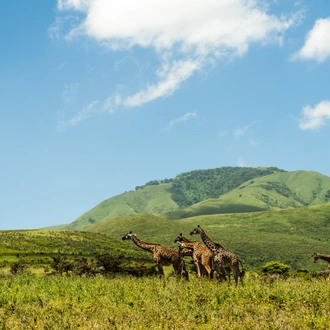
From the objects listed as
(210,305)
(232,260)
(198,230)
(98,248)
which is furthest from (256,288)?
(98,248)

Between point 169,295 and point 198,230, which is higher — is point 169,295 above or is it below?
below

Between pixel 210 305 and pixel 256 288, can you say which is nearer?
pixel 210 305

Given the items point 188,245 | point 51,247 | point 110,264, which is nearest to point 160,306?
point 188,245

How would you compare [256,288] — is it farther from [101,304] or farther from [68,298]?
[68,298]

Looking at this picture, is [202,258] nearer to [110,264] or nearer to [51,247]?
[110,264]

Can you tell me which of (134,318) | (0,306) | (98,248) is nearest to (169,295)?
(134,318)

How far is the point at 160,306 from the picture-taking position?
12.5 metres

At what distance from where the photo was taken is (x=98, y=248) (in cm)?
13388

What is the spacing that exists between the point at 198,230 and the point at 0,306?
1157 cm

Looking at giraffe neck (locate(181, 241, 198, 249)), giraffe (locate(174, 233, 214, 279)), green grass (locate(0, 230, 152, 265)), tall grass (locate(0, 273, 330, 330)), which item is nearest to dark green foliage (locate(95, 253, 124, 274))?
giraffe neck (locate(181, 241, 198, 249))

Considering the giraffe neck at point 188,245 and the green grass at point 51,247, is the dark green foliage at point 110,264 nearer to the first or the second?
the giraffe neck at point 188,245

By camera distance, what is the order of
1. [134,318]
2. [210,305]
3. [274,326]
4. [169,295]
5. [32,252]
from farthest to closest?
1. [32,252]
2. [169,295]
3. [210,305]
4. [134,318]
5. [274,326]

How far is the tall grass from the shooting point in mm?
10633

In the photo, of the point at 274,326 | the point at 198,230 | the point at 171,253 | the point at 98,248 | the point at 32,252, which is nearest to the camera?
the point at 274,326
